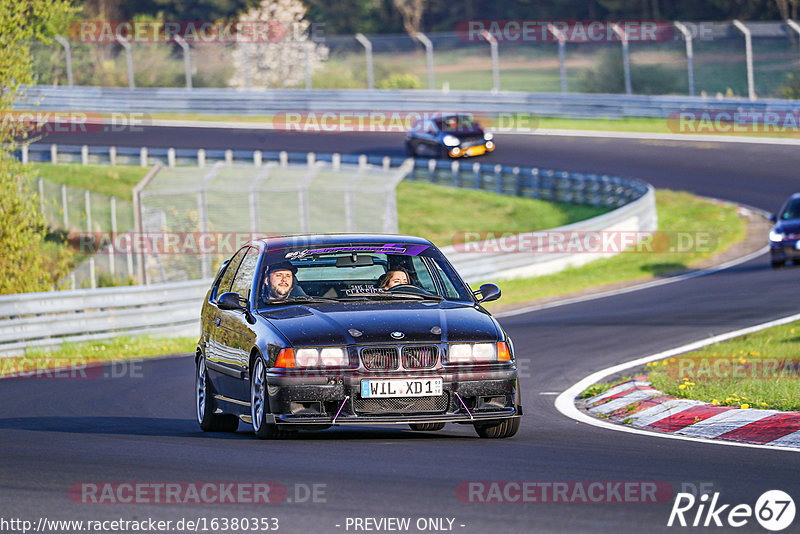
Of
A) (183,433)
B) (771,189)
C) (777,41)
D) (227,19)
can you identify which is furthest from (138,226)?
(227,19)

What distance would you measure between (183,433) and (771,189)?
27623 mm

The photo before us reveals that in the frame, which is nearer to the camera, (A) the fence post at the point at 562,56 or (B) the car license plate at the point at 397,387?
(B) the car license plate at the point at 397,387

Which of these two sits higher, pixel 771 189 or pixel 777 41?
pixel 777 41

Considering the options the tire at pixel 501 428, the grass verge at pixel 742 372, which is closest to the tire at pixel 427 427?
the tire at pixel 501 428

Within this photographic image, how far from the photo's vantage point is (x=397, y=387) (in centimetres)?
820

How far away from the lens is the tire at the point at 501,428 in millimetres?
8719

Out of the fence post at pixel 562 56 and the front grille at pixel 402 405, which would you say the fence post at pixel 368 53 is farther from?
the front grille at pixel 402 405

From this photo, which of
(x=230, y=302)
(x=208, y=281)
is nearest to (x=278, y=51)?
(x=208, y=281)

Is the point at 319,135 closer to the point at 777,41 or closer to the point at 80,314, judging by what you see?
the point at 777,41

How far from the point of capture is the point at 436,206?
38.3m

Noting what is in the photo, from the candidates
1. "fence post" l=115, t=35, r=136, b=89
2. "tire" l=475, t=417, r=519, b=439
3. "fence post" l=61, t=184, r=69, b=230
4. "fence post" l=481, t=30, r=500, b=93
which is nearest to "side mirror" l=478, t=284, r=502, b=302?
"tire" l=475, t=417, r=519, b=439

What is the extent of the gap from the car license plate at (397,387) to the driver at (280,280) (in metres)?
1.38

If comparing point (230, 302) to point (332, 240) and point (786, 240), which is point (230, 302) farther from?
point (786, 240)

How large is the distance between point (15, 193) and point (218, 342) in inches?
428
